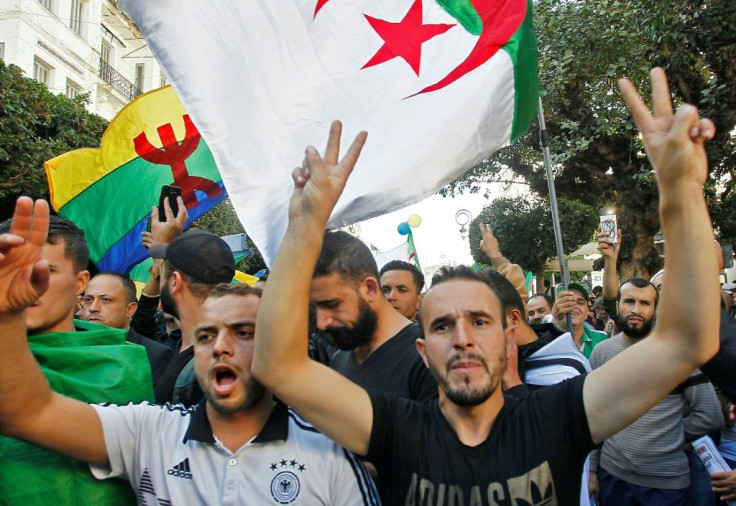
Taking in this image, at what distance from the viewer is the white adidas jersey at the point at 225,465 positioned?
1.80 m

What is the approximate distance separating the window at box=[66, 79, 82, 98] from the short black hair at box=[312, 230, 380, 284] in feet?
77.3

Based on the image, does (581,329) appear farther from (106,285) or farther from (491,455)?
(491,455)

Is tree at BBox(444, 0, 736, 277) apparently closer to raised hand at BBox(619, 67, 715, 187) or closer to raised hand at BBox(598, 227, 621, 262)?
raised hand at BBox(598, 227, 621, 262)

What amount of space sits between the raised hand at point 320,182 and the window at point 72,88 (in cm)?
2418

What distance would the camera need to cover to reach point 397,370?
245 cm

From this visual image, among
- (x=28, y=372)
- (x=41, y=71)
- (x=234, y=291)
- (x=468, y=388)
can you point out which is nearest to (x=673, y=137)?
(x=468, y=388)

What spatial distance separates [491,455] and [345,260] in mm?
1040

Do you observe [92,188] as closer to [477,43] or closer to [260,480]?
[477,43]

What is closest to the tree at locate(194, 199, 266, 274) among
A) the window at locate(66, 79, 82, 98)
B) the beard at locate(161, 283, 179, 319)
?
the window at locate(66, 79, 82, 98)

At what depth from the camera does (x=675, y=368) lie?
5.54 ft

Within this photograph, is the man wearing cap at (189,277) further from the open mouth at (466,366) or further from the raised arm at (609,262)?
the raised arm at (609,262)

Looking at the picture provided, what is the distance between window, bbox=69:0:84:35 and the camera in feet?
77.3

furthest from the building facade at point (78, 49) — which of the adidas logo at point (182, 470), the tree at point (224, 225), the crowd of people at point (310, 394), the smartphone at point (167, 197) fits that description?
the adidas logo at point (182, 470)

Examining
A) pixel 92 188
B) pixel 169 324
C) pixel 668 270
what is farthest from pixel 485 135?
pixel 92 188
